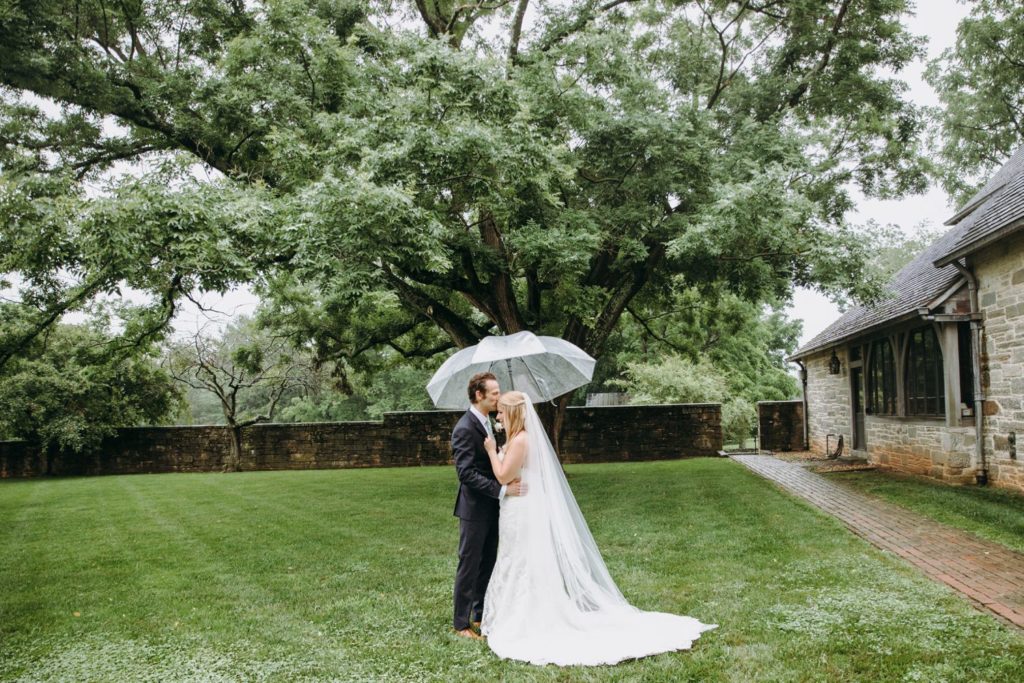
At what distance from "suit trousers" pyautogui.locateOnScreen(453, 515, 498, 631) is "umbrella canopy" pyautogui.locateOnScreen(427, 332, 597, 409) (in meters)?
1.19

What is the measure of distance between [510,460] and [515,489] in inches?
10.2

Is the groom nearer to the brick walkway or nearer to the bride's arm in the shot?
the bride's arm

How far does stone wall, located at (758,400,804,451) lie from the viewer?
22594 millimetres

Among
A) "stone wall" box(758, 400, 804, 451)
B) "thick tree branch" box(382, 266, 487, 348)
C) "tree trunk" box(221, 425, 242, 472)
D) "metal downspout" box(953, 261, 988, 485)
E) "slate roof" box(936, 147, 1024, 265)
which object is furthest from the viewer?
"stone wall" box(758, 400, 804, 451)

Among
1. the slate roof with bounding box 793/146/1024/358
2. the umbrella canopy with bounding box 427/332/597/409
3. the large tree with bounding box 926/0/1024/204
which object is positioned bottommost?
the umbrella canopy with bounding box 427/332/597/409

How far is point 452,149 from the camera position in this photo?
31.2 ft

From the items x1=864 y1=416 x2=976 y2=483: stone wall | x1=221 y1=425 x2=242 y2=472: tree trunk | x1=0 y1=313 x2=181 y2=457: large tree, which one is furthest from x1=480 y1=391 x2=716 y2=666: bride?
x1=221 y1=425 x2=242 y2=472: tree trunk

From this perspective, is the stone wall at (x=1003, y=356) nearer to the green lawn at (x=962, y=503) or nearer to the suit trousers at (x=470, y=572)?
the green lawn at (x=962, y=503)

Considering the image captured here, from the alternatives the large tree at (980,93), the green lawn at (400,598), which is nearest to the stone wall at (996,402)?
the green lawn at (400,598)

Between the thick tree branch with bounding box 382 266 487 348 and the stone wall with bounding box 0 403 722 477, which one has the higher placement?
the thick tree branch with bounding box 382 266 487 348

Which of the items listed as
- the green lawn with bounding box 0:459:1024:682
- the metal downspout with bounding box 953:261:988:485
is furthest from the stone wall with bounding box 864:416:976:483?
the green lawn with bounding box 0:459:1024:682

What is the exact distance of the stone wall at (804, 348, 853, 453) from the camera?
18.8 metres

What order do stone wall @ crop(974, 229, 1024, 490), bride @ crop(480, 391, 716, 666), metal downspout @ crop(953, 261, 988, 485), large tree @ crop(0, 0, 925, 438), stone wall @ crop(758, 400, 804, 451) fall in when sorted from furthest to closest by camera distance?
1. stone wall @ crop(758, 400, 804, 451)
2. metal downspout @ crop(953, 261, 988, 485)
3. stone wall @ crop(974, 229, 1024, 490)
4. large tree @ crop(0, 0, 925, 438)
5. bride @ crop(480, 391, 716, 666)

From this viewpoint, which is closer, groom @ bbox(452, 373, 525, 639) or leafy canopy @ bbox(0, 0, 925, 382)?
groom @ bbox(452, 373, 525, 639)
